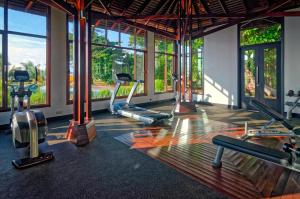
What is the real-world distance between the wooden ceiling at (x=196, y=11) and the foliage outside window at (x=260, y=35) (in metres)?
0.63

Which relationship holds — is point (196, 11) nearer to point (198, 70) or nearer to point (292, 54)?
point (198, 70)

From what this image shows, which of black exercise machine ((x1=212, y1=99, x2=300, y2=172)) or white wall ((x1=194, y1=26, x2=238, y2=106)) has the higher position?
white wall ((x1=194, y1=26, x2=238, y2=106))

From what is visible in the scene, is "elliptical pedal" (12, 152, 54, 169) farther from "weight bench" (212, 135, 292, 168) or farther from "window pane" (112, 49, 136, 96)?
"window pane" (112, 49, 136, 96)

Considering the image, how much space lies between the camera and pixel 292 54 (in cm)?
735

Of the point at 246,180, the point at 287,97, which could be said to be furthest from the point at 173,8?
the point at 246,180

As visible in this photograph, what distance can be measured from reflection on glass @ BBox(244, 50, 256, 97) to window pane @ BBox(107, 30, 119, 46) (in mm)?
4892

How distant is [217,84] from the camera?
984 centimetres

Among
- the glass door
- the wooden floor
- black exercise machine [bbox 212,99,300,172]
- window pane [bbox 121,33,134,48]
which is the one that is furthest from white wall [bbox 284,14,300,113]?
window pane [bbox 121,33,134,48]

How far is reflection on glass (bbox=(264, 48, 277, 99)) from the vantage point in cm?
793

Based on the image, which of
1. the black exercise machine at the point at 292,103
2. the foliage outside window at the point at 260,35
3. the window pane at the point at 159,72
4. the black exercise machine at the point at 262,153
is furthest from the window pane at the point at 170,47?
the black exercise machine at the point at 262,153

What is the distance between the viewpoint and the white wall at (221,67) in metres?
9.17

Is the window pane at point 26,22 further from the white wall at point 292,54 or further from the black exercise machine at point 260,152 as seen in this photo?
the white wall at point 292,54

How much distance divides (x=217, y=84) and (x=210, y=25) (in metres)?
2.52

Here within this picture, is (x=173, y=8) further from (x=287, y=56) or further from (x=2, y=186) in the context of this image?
(x=2, y=186)
